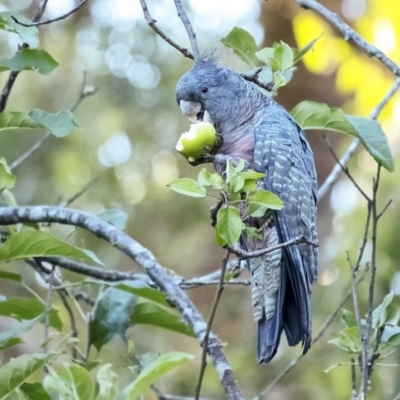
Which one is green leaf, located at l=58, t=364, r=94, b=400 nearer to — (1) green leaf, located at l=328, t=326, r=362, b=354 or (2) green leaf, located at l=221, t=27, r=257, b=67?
(1) green leaf, located at l=328, t=326, r=362, b=354

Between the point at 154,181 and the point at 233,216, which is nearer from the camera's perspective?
the point at 233,216

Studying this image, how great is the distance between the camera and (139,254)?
69.2 inches

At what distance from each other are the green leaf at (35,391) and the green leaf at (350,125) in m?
0.98

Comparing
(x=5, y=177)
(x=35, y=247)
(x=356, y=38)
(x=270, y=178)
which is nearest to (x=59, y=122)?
(x=5, y=177)

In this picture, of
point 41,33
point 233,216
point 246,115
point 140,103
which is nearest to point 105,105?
point 140,103

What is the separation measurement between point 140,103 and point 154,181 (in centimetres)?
65

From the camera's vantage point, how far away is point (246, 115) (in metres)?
1.89

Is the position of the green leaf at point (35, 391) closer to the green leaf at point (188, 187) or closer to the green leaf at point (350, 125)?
the green leaf at point (188, 187)

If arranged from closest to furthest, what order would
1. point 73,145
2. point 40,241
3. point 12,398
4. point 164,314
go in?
point 12,398, point 40,241, point 164,314, point 73,145

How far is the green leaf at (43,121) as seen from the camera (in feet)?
5.35

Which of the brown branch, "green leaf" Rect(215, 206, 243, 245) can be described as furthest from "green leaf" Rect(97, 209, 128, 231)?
"green leaf" Rect(215, 206, 243, 245)

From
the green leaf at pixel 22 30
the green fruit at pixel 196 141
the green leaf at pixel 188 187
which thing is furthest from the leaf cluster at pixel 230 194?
the green leaf at pixel 22 30

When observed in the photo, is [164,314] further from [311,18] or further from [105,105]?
[105,105]

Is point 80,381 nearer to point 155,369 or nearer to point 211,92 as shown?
point 155,369
